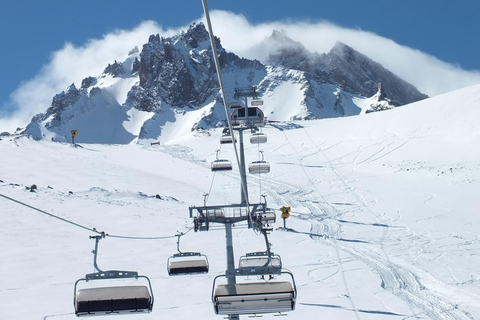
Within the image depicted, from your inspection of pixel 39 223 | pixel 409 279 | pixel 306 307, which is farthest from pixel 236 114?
pixel 306 307

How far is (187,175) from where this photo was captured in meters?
47.6

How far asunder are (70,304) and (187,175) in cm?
3236

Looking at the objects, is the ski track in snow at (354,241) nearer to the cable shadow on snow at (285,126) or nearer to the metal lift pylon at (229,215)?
the metal lift pylon at (229,215)

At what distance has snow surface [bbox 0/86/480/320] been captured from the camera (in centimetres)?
1653

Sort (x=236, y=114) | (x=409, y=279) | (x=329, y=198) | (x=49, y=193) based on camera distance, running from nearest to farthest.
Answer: (x=409, y=279) → (x=236, y=114) → (x=49, y=193) → (x=329, y=198)

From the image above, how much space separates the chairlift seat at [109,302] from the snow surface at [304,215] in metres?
6.21

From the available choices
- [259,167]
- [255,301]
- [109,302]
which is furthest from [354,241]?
[109,302]

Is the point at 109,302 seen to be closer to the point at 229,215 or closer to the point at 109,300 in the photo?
the point at 109,300

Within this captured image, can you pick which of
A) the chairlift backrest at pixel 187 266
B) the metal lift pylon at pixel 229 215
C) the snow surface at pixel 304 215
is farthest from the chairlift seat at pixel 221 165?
the chairlift backrest at pixel 187 266

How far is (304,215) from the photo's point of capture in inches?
1289

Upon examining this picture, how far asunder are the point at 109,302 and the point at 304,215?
983 inches

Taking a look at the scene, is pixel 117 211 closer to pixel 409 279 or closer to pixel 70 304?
pixel 70 304

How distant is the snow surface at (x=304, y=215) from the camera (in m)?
16.5

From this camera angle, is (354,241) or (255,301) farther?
(354,241)
